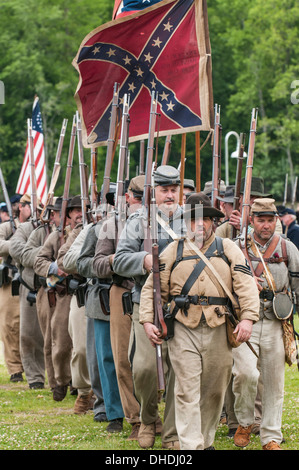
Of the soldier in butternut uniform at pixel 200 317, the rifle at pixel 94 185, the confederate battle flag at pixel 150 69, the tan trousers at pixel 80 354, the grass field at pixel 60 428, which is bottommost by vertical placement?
the grass field at pixel 60 428

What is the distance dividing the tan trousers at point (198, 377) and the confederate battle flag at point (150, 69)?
299cm

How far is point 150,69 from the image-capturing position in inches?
429

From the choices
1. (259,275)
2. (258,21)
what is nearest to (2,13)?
(258,21)

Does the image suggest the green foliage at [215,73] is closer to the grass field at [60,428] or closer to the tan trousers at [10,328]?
the tan trousers at [10,328]

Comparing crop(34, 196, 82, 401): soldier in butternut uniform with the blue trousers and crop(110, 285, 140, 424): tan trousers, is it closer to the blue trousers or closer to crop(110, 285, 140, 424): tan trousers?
the blue trousers

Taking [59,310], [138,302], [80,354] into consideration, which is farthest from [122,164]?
[59,310]

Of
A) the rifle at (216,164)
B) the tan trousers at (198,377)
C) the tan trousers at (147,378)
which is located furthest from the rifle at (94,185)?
the tan trousers at (198,377)

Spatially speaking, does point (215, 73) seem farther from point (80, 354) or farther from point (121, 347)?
point (121, 347)

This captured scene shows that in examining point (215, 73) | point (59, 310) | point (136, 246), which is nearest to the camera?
point (136, 246)

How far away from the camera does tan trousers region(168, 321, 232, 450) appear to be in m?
7.69

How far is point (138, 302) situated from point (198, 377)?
1195 millimetres

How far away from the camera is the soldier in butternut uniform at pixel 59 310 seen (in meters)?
11.9

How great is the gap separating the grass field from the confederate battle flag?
296cm

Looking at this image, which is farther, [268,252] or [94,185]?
[94,185]
